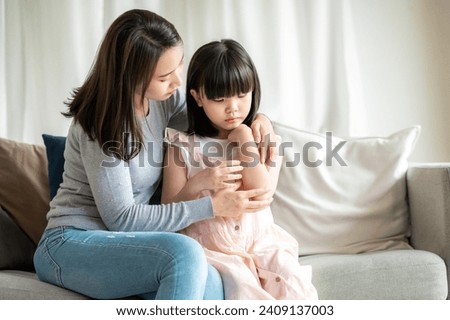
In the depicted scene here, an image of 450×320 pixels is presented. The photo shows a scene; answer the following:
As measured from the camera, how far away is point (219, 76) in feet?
5.80

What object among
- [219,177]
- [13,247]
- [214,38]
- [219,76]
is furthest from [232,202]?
[214,38]

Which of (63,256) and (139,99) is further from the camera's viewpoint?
(139,99)

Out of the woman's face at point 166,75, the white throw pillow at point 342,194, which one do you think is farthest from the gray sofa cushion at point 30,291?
the white throw pillow at point 342,194

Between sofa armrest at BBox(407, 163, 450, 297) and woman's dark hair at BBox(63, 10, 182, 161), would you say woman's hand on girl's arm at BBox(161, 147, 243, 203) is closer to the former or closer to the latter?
woman's dark hair at BBox(63, 10, 182, 161)

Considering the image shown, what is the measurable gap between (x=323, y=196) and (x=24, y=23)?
4.47 ft

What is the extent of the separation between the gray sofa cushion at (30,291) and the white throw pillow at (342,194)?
843mm

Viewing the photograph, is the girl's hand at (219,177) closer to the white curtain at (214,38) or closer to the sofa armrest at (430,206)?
the sofa armrest at (430,206)

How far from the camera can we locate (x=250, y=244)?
69.6 inches

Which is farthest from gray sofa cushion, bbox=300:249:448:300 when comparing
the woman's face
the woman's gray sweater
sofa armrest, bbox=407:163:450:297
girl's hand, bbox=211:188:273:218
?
the woman's face

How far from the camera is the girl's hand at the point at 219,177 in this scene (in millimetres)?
1747

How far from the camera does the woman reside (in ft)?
5.00
